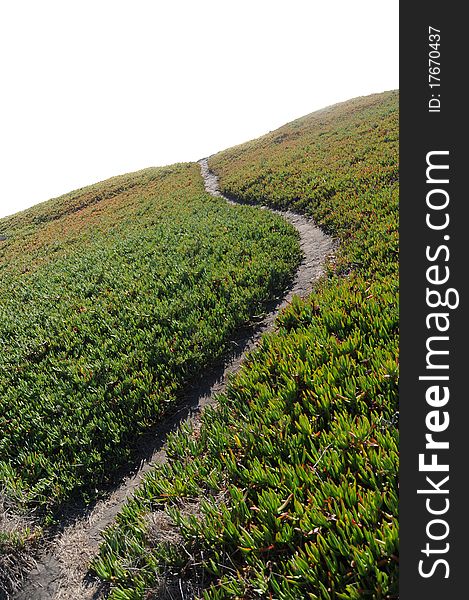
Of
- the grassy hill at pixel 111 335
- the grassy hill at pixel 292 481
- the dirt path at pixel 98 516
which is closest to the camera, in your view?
the grassy hill at pixel 292 481

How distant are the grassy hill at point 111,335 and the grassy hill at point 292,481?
1.24 meters

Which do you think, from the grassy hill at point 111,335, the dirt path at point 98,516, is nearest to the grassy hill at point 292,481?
the dirt path at point 98,516

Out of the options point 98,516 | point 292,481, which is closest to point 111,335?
point 98,516

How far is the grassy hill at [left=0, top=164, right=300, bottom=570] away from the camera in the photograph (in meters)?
5.75

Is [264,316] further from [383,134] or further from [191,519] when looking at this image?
[383,134]

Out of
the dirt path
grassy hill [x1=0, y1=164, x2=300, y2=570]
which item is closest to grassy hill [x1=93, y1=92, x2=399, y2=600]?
the dirt path

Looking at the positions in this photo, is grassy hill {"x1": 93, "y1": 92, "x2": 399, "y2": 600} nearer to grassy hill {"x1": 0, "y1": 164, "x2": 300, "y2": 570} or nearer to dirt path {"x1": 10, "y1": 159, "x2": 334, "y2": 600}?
dirt path {"x1": 10, "y1": 159, "x2": 334, "y2": 600}

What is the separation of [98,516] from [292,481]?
297 cm

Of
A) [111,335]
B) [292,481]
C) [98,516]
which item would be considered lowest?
[98,516]

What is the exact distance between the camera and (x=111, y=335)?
342 inches

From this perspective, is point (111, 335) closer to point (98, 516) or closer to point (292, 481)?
point (98, 516)

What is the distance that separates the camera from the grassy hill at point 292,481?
3055mm

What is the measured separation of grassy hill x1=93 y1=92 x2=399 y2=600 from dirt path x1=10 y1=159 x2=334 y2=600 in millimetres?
364

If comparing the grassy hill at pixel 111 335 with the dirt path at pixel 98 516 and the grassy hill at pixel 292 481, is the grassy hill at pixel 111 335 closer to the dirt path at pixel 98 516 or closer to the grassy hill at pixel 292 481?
the dirt path at pixel 98 516
